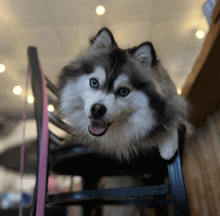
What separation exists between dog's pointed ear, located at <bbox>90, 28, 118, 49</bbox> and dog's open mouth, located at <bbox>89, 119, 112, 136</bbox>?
37cm

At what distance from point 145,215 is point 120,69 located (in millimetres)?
598

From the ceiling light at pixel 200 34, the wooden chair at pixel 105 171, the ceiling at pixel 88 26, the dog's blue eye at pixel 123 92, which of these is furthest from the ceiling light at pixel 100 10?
the dog's blue eye at pixel 123 92

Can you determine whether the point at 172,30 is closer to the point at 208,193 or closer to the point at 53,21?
the point at 53,21

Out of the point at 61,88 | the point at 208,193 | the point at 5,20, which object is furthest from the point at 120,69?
the point at 5,20

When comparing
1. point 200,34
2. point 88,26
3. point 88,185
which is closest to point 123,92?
A: point 88,185

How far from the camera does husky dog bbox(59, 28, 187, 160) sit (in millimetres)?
759

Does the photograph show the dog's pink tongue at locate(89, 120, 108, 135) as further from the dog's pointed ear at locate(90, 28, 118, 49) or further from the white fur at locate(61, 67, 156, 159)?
the dog's pointed ear at locate(90, 28, 118, 49)

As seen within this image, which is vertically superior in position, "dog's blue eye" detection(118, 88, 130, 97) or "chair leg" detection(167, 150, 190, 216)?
"dog's blue eye" detection(118, 88, 130, 97)

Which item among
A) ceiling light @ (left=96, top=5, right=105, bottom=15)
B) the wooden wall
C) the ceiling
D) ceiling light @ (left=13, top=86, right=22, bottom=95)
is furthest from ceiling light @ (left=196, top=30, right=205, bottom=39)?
ceiling light @ (left=13, top=86, right=22, bottom=95)

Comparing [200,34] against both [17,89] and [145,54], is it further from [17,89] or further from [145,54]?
[17,89]

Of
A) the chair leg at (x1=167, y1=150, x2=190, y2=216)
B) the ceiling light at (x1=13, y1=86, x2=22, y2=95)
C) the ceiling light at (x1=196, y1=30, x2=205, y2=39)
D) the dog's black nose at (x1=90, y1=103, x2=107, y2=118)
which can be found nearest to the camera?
the chair leg at (x1=167, y1=150, x2=190, y2=216)

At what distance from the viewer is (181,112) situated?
858mm

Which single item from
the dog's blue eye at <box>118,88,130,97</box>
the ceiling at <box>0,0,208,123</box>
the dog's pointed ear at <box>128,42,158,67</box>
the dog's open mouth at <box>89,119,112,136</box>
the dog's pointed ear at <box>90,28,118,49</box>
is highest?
the ceiling at <box>0,0,208,123</box>

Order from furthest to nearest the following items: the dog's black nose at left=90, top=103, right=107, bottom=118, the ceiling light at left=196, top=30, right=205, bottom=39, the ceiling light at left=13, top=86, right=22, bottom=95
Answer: the ceiling light at left=13, top=86, right=22, bottom=95
the ceiling light at left=196, top=30, right=205, bottom=39
the dog's black nose at left=90, top=103, right=107, bottom=118
